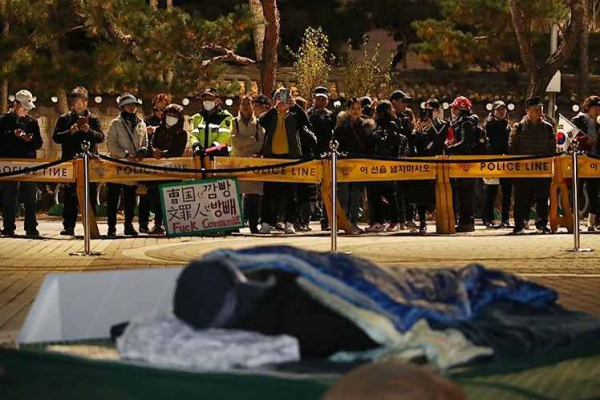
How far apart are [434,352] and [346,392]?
171cm

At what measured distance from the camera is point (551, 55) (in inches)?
1289

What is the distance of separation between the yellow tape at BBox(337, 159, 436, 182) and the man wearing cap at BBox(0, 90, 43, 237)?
13.0ft

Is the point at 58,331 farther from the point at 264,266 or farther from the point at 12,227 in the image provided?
the point at 12,227

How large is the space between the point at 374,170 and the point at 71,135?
3905 mm

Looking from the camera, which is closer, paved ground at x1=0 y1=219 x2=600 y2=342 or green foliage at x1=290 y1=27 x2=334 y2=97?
paved ground at x1=0 y1=219 x2=600 y2=342

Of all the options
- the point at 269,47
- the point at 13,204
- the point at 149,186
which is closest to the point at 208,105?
the point at 149,186

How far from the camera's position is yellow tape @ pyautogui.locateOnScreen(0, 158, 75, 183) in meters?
17.2

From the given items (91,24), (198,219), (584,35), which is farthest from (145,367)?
(584,35)

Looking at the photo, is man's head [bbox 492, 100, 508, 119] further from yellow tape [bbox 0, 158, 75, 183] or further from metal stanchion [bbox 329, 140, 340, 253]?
yellow tape [bbox 0, 158, 75, 183]

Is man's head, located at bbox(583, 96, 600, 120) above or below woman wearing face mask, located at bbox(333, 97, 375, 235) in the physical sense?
above

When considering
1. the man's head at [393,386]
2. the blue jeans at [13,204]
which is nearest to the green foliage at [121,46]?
the blue jeans at [13,204]

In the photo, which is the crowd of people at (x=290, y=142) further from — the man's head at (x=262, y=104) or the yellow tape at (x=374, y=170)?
the yellow tape at (x=374, y=170)

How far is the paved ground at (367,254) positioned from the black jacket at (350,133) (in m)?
1.21

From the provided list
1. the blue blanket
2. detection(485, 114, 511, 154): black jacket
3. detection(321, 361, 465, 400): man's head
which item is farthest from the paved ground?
detection(321, 361, 465, 400): man's head
